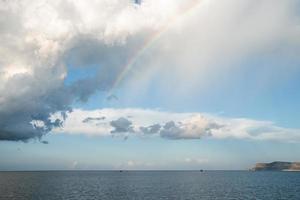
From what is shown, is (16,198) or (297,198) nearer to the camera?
(16,198)

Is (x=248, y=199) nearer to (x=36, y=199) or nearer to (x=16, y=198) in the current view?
(x=36, y=199)

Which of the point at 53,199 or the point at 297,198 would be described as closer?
the point at 53,199

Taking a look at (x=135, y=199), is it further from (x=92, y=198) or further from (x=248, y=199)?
(x=248, y=199)

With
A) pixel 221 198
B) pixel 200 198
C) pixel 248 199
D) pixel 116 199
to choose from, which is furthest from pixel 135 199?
pixel 248 199

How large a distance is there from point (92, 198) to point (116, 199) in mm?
8543

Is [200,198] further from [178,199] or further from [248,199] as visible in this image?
[248,199]

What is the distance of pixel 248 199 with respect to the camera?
109m

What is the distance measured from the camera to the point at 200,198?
110 m

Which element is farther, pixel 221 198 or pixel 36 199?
pixel 221 198

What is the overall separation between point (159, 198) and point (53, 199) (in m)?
33.8

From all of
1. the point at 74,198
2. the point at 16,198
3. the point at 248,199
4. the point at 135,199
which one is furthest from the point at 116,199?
the point at 248,199

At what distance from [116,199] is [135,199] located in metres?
6.06

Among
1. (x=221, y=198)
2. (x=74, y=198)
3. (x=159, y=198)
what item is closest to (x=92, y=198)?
(x=74, y=198)

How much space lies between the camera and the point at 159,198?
110750mm
